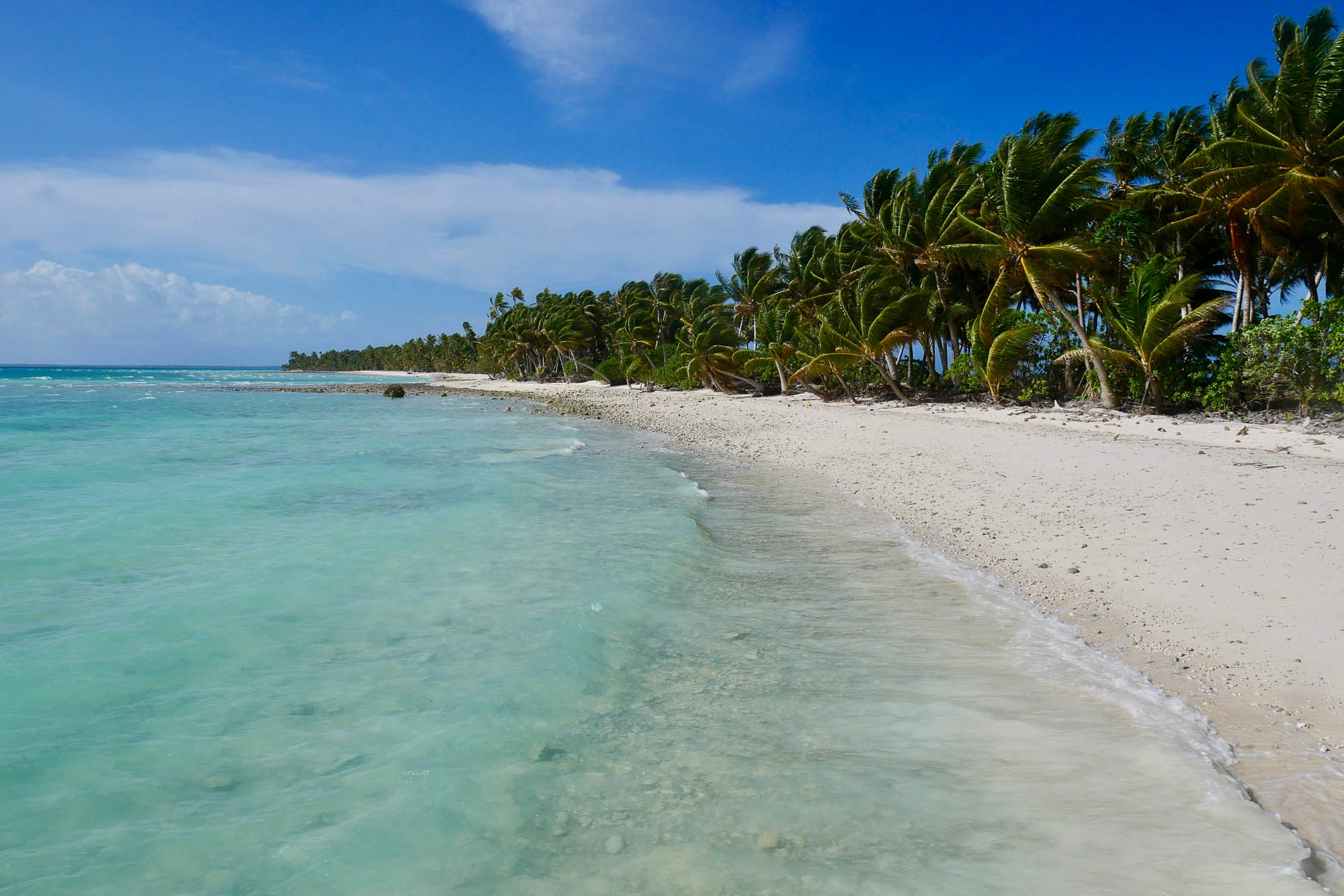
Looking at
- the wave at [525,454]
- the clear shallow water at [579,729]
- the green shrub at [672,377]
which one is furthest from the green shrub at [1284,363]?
the green shrub at [672,377]

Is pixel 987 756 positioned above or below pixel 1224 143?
below

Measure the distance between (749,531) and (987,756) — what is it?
5920mm

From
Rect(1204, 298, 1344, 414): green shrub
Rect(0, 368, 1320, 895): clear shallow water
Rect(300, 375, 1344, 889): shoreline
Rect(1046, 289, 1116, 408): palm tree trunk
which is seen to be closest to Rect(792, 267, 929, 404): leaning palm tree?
Rect(1046, 289, 1116, 408): palm tree trunk

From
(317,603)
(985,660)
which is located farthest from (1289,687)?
(317,603)

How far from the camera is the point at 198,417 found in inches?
1382

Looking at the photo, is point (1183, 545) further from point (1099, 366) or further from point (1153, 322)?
point (1099, 366)

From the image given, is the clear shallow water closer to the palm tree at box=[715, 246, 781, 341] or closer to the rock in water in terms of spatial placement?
the rock in water

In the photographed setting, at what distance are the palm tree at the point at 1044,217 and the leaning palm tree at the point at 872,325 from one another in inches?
155

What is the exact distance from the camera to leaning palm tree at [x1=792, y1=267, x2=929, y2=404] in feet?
91.0

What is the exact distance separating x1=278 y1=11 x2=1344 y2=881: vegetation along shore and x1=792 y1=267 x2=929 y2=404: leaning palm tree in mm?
158

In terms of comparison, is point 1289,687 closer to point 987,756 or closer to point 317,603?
point 987,756

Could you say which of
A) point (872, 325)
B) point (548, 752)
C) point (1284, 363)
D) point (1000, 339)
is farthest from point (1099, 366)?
point (548, 752)

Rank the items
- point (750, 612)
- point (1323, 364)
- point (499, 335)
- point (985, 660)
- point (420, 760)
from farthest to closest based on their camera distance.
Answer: point (499, 335) → point (1323, 364) → point (750, 612) → point (985, 660) → point (420, 760)

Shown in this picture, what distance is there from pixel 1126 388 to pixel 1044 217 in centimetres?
597
